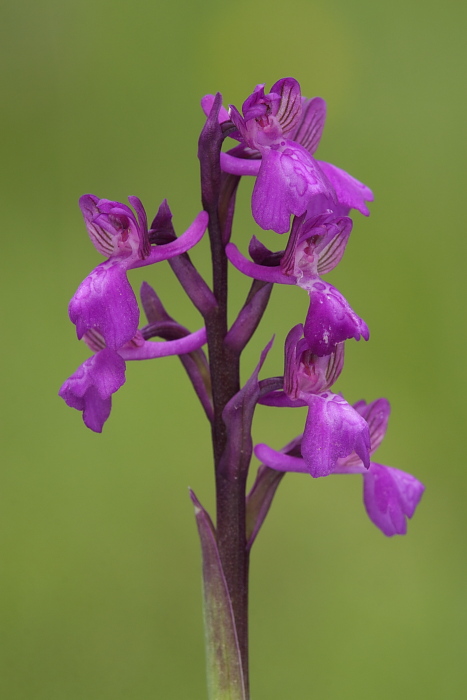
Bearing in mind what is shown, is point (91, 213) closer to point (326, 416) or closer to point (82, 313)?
point (82, 313)

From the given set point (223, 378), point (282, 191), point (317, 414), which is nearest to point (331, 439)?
point (317, 414)

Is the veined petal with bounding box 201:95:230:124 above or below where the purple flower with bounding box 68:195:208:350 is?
above

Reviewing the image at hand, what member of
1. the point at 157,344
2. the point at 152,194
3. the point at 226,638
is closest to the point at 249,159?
the point at 157,344

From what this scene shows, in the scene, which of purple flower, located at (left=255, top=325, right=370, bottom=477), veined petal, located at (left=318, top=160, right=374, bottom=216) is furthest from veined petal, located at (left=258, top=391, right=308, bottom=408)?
veined petal, located at (left=318, top=160, right=374, bottom=216)

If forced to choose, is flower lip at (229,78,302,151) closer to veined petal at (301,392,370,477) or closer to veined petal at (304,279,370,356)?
veined petal at (304,279,370,356)

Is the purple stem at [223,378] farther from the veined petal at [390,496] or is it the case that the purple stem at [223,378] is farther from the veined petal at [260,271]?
the veined petal at [390,496]

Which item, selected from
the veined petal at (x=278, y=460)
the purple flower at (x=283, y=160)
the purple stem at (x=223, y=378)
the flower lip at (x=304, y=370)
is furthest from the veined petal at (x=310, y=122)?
the veined petal at (x=278, y=460)
